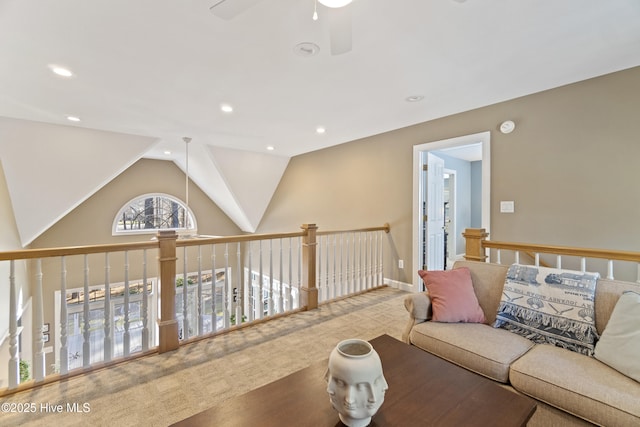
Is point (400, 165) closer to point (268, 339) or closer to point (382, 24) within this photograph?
point (382, 24)

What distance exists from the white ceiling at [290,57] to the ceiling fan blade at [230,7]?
1.48 feet

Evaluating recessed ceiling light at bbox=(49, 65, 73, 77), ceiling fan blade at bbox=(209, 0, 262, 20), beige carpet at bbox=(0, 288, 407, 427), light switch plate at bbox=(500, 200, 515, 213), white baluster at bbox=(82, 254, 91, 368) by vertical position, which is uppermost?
recessed ceiling light at bbox=(49, 65, 73, 77)

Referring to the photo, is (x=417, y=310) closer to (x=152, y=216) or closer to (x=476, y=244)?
(x=476, y=244)

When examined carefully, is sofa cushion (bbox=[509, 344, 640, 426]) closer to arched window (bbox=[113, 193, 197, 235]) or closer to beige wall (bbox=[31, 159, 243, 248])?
arched window (bbox=[113, 193, 197, 235])

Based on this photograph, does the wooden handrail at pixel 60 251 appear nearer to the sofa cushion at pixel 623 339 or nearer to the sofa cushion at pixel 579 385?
the sofa cushion at pixel 579 385

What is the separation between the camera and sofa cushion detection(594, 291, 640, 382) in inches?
50.9

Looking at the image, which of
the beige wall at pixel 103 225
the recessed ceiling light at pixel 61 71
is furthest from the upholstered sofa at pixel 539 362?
the beige wall at pixel 103 225

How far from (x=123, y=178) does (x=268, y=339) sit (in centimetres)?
586

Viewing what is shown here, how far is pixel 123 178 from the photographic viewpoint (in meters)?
6.30

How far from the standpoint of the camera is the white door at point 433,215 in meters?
3.89

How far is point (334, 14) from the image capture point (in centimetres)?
139

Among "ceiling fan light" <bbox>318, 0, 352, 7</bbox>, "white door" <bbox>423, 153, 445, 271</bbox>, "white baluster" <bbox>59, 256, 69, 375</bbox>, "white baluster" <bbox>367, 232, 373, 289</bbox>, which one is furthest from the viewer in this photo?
"white baluster" <bbox>367, 232, 373, 289</bbox>

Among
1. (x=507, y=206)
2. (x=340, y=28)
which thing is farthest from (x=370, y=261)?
(x=340, y=28)

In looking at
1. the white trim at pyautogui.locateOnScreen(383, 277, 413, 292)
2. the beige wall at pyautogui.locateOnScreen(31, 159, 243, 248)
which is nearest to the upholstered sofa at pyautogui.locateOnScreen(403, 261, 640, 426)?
the white trim at pyautogui.locateOnScreen(383, 277, 413, 292)
